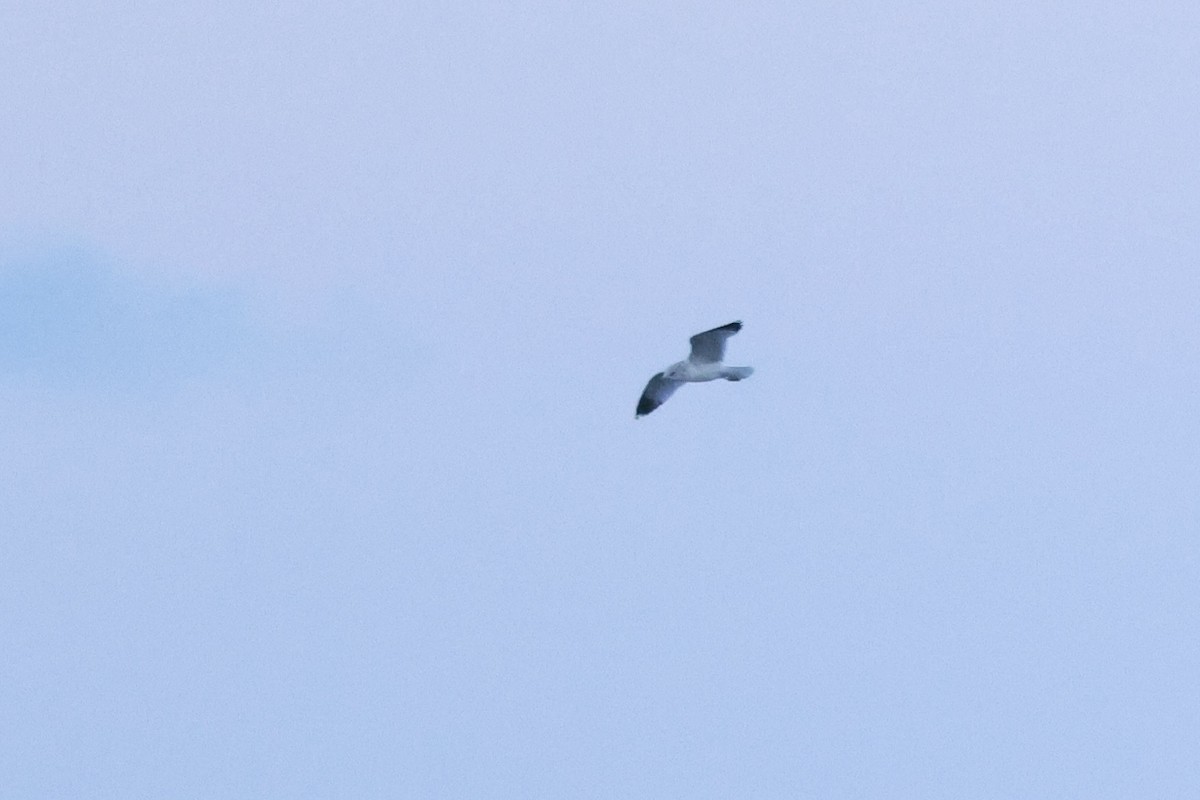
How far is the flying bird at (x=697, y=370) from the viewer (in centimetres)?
4575

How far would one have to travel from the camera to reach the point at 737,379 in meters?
46.2

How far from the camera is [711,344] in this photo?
46000mm

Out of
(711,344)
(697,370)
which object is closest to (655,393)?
(697,370)

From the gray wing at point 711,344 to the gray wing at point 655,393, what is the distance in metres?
1.08

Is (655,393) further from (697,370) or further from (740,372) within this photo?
(740,372)

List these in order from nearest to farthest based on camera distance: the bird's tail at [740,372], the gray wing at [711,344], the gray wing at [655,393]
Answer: the gray wing at [711,344] < the bird's tail at [740,372] < the gray wing at [655,393]

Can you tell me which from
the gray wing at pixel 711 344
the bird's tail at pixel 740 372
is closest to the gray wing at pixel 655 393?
the gray wing at pixel 711 344

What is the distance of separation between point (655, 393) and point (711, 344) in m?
2.36

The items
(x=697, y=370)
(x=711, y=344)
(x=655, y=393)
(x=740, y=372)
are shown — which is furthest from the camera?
(x=655, y=393)

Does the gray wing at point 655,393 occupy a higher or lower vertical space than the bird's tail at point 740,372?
higher

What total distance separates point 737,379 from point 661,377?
80.8 inches

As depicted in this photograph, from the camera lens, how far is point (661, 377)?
47625mm

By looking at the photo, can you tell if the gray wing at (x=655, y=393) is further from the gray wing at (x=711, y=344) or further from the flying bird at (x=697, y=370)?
the gray wing at (x=711, y=344)

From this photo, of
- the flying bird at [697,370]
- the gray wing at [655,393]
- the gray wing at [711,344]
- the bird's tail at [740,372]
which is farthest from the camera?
the gray wing at [655,393]
